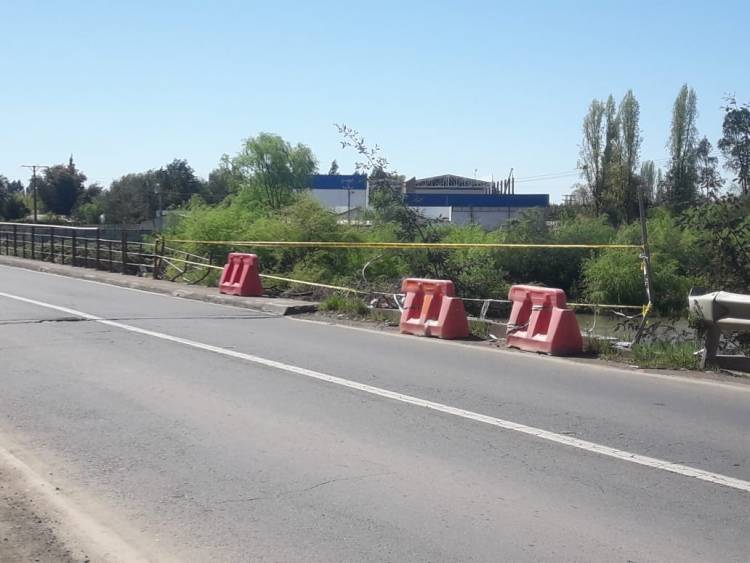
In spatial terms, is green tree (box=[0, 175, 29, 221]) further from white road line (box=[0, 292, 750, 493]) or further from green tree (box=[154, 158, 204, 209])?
white road line (box=[0, 292, 750, 493])

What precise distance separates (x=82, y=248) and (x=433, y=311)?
60.4ft

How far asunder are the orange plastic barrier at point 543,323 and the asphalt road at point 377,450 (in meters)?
0.40

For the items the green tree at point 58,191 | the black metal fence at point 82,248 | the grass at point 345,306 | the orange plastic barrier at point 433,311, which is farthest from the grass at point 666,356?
the green tree at point 58,191

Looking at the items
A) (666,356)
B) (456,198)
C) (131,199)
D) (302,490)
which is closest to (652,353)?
(666,356)

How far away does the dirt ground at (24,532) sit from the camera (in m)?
4.98

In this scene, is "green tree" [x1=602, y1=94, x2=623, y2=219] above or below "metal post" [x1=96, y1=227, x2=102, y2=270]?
above

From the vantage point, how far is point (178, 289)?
21.5 m

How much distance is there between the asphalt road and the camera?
17.9 feet

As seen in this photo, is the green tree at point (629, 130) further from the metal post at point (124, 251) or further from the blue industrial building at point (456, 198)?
the metal post at point (124, 251)

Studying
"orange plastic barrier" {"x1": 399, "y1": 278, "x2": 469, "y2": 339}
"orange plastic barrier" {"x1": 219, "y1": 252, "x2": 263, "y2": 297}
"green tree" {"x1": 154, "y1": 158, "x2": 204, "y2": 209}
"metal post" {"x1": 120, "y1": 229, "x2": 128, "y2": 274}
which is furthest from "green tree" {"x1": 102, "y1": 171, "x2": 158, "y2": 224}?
"orange plastic barrier" {"x1": 399, "y1": 278, "x2": 469, "y2": 339}

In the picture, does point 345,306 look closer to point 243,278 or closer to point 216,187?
point 243,278

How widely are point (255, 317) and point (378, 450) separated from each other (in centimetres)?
992

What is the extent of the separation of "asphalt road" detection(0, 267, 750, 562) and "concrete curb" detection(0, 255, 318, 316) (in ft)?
16.8

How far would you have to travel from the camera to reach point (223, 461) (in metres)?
7.00
